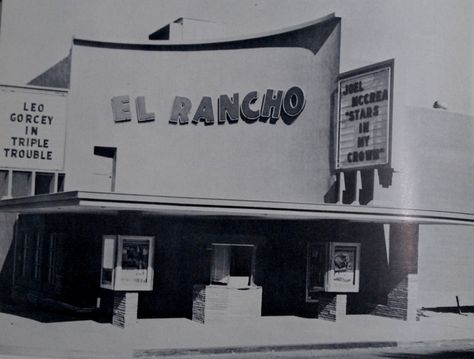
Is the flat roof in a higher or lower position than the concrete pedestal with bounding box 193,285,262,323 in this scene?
higher

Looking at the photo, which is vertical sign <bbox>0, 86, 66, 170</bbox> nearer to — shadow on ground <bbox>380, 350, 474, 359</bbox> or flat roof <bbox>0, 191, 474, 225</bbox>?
flat roof <bbox>0, 191, 474, 225</bbox>

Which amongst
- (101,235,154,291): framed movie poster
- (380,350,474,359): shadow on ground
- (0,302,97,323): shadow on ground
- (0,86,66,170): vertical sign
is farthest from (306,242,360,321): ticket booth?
(0,86,66,170): vertical sign

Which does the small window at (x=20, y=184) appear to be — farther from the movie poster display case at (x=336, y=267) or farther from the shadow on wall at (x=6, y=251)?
the movie poster display case at (x=336, y=267)

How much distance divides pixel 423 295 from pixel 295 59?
9429mm

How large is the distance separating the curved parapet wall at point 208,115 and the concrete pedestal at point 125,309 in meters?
5.15

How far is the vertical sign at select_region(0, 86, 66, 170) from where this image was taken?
21422 millimetres

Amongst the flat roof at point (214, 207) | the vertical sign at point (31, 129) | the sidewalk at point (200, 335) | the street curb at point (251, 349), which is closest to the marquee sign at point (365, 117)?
the flat roof at point (214, 207)

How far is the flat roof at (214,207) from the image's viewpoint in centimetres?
1675

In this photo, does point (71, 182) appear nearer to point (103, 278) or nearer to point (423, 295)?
point (103, 278)

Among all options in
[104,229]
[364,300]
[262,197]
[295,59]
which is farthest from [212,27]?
[364,300]

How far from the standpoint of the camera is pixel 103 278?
1922 cm

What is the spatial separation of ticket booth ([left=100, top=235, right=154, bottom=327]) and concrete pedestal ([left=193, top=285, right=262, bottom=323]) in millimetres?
1935

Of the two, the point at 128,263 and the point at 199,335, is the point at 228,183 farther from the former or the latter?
→ the point at 199,335

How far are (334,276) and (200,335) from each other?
5.11 m
